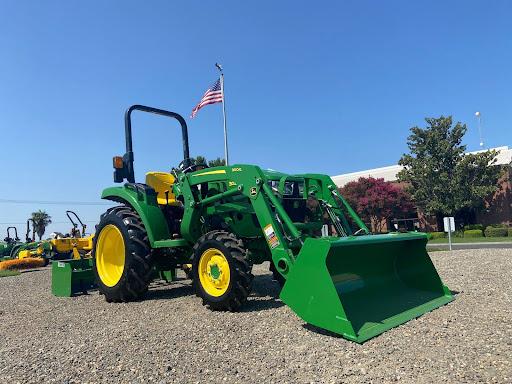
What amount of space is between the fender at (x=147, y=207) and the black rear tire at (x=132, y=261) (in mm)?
142

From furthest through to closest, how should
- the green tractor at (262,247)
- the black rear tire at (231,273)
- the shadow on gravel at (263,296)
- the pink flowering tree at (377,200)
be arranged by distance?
the pink flowering tree at (377,200) → the shadow on gravel at (263,296) → the black rear tire at (231,273) → the green tractor at (262,247)

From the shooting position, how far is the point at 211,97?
21094 millimetres

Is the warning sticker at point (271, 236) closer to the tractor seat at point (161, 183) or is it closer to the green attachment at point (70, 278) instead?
the tractor seat at point (161, 183)

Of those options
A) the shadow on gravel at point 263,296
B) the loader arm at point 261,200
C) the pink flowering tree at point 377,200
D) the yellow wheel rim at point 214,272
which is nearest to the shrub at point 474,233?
the pink flowering tree at point 377,200

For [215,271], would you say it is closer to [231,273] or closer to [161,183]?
[231,273]

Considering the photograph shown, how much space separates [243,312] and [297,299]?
1.33m

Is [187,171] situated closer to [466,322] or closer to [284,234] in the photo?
[284,234]

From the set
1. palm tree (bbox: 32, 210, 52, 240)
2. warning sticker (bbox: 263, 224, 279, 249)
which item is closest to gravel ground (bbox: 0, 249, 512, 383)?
warning sticker (bbox: 263, 224, 279, 249)

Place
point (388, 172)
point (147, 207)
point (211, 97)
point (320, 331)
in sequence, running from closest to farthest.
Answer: point (320, 331) < point (147, 207) < point (211, 97) < point (388, 172)

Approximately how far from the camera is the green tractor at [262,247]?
4.97 meters

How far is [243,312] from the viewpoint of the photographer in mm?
6016

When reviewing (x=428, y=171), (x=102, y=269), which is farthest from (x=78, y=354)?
(x=428, y=171)

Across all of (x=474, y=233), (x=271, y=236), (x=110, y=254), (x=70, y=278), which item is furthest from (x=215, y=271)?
(x=474, y=233)

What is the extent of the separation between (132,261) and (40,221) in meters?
55.2
